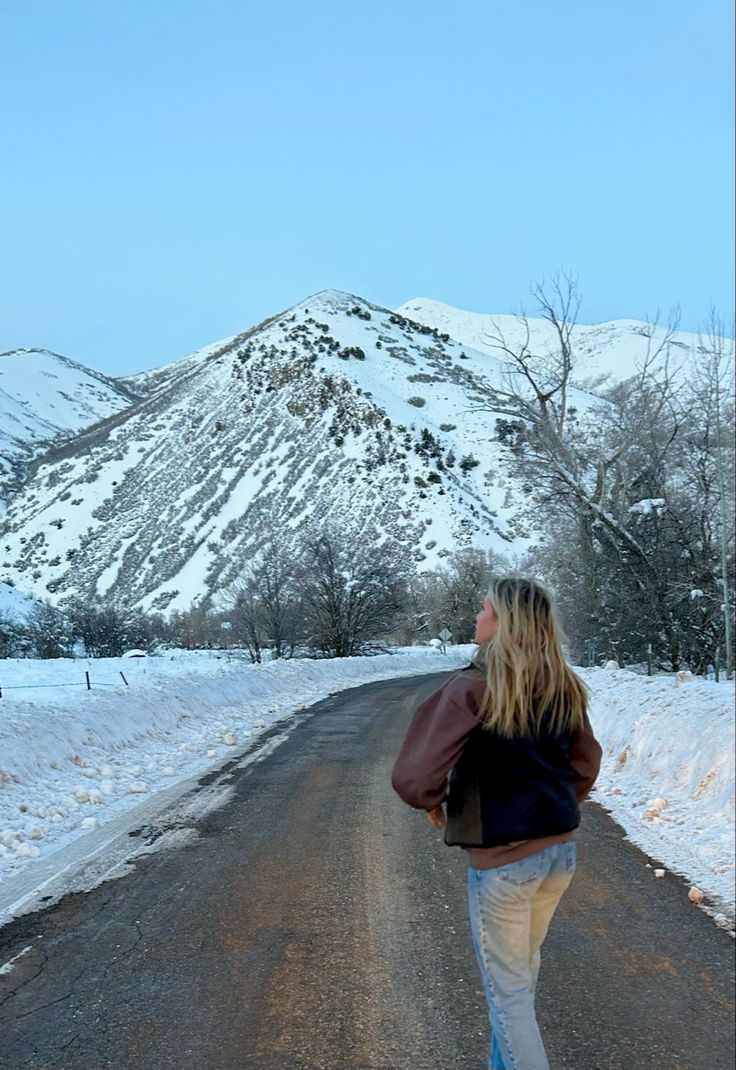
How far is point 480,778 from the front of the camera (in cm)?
317

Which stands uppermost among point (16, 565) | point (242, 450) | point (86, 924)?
point (242, 450)

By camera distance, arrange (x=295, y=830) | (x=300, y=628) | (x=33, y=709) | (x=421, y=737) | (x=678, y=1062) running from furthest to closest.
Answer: (x=300, y=628) < (x=33, y=709) < (x=295, y=830) < (x=678, y=1062) < (x=421, y=737)

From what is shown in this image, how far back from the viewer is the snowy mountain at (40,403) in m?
122

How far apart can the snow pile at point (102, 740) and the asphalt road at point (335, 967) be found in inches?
69.9

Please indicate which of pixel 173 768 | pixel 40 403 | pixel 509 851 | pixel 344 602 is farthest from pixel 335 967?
pixel 40 403

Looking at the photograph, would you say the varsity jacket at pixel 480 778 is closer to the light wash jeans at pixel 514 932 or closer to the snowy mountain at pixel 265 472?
the light wash jeans at pixel 514 932

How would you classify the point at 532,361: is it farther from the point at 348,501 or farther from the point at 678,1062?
the point at 348,501

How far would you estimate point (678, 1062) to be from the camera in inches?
154

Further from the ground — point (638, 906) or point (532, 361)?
point (532, 361)

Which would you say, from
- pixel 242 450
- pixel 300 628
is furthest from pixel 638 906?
pixel 242 450

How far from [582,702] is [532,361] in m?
25.2

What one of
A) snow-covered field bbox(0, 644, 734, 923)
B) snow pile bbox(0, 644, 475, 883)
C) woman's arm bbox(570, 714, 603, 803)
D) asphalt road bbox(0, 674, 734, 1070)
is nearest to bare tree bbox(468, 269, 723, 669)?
snow-covered field bbox(0, 644, 734, 923)

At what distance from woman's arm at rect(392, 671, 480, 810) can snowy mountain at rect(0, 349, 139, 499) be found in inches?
4156

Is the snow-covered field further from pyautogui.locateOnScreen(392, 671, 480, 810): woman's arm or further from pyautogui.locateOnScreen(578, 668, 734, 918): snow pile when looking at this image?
pyautogui.locateOnScreen(392, 671, 480, 810): woman's arm
